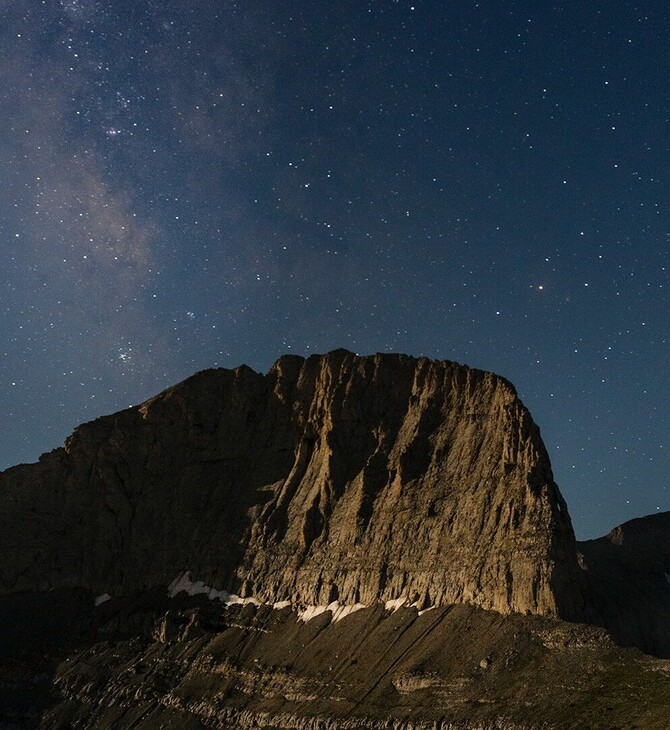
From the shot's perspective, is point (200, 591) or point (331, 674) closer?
point (331, 674)

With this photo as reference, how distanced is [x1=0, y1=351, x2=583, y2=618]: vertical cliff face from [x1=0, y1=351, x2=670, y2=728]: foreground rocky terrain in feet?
1.10

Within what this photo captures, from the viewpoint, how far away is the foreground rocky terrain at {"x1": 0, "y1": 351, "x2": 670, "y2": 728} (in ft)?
228

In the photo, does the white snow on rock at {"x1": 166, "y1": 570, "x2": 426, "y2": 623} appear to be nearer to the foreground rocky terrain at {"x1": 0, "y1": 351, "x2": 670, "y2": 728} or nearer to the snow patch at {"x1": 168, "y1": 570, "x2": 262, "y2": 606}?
the snow patch at {"x1": 168, "y1": 570, "x2": 262, "y2": 606}

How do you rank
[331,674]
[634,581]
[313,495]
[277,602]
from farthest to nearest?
[313,495], [277,602], [634,581], [331,674]

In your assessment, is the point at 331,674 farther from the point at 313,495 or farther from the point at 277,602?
the point at 313,495

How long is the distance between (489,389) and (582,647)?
39664 mm

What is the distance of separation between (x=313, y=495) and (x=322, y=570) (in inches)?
516

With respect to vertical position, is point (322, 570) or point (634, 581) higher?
point (322, 570)

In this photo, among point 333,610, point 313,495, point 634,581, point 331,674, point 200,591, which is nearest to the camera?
point 331,674

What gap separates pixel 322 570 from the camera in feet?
324

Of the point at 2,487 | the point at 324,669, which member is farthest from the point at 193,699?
the point at 2,487

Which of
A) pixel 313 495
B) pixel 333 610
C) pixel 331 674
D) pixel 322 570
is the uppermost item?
pixel 313 495

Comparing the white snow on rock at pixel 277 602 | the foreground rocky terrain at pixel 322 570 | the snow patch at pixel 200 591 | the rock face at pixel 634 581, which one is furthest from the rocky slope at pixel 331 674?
the rock face at pixel 634 581

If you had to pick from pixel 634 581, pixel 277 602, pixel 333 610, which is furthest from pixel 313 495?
pixel 634 581
